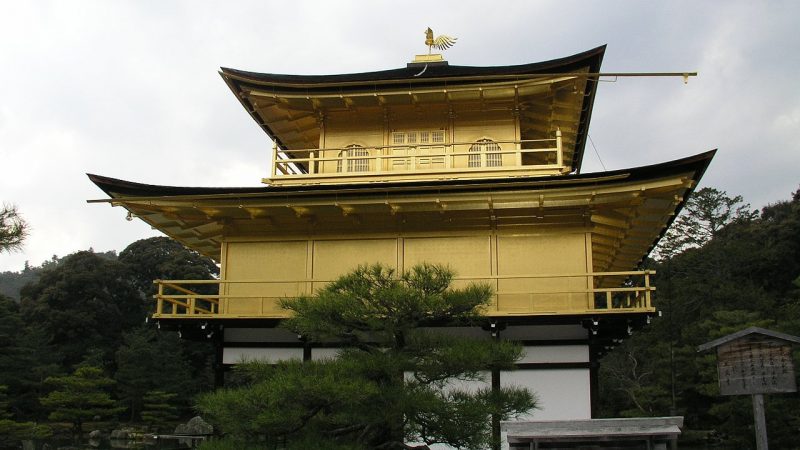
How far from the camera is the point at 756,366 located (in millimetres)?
9383

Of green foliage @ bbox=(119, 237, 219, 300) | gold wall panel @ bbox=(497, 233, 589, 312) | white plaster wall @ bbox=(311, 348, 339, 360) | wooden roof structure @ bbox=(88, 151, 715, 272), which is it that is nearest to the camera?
wooden roof structure @ bbox=(88, 151, 715, 272)

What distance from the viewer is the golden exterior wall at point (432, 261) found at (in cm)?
1291

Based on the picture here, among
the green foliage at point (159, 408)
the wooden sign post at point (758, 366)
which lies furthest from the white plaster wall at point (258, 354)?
the green foliage at point (159, 408)

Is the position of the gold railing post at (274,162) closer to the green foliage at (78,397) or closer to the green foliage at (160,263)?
the green foliage at (78,397)

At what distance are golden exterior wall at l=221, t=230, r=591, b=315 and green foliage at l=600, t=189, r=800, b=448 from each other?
13671mm

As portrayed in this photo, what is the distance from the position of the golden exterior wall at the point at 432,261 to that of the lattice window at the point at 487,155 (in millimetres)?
2332

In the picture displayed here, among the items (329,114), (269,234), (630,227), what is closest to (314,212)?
(269,234)

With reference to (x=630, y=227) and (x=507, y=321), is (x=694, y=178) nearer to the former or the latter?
(x=630, y=227)

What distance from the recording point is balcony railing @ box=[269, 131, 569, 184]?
46.4 ft

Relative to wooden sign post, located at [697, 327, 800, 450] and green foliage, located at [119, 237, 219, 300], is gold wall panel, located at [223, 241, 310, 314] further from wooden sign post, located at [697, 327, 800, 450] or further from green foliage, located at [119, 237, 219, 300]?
green foliage, located at [119, 237, 219, 300]

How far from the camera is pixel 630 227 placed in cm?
1445

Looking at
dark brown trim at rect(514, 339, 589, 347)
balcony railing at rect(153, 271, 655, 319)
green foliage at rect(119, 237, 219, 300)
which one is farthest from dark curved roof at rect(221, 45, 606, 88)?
green foliage at rect(119, 237, 219, 300)

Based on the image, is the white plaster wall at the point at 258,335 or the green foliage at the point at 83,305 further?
the green foliage at the point at 83,305

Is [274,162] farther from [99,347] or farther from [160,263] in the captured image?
[160,263]
